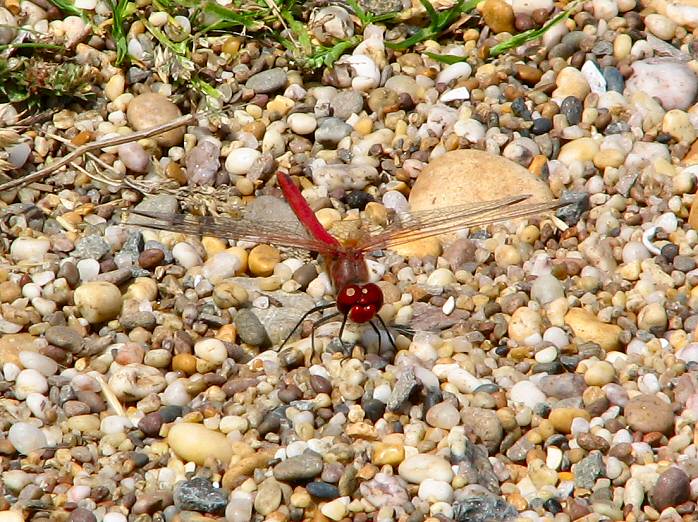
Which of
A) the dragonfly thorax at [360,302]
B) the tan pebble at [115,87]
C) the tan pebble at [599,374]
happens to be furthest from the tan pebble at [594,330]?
the tan pebble at [115,87]

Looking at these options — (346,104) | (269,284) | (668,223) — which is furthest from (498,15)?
(269,284)

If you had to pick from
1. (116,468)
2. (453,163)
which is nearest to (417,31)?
(453,163)

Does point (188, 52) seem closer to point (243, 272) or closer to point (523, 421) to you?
point (243, 272)

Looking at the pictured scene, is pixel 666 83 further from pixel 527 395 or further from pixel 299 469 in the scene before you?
pixel 299 469

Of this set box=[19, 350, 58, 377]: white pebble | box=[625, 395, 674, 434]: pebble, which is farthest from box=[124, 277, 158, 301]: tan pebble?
box=[625, 395, 674, 434]: pebble

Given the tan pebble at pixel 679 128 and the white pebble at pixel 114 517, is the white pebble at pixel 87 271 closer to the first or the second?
the white pebble at pixel 114 517

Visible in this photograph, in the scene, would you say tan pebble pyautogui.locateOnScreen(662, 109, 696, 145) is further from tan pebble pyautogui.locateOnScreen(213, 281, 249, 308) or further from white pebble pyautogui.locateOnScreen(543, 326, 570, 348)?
tan pebble pyautogui.locateOnScreen(213, 281, 249, 308)
